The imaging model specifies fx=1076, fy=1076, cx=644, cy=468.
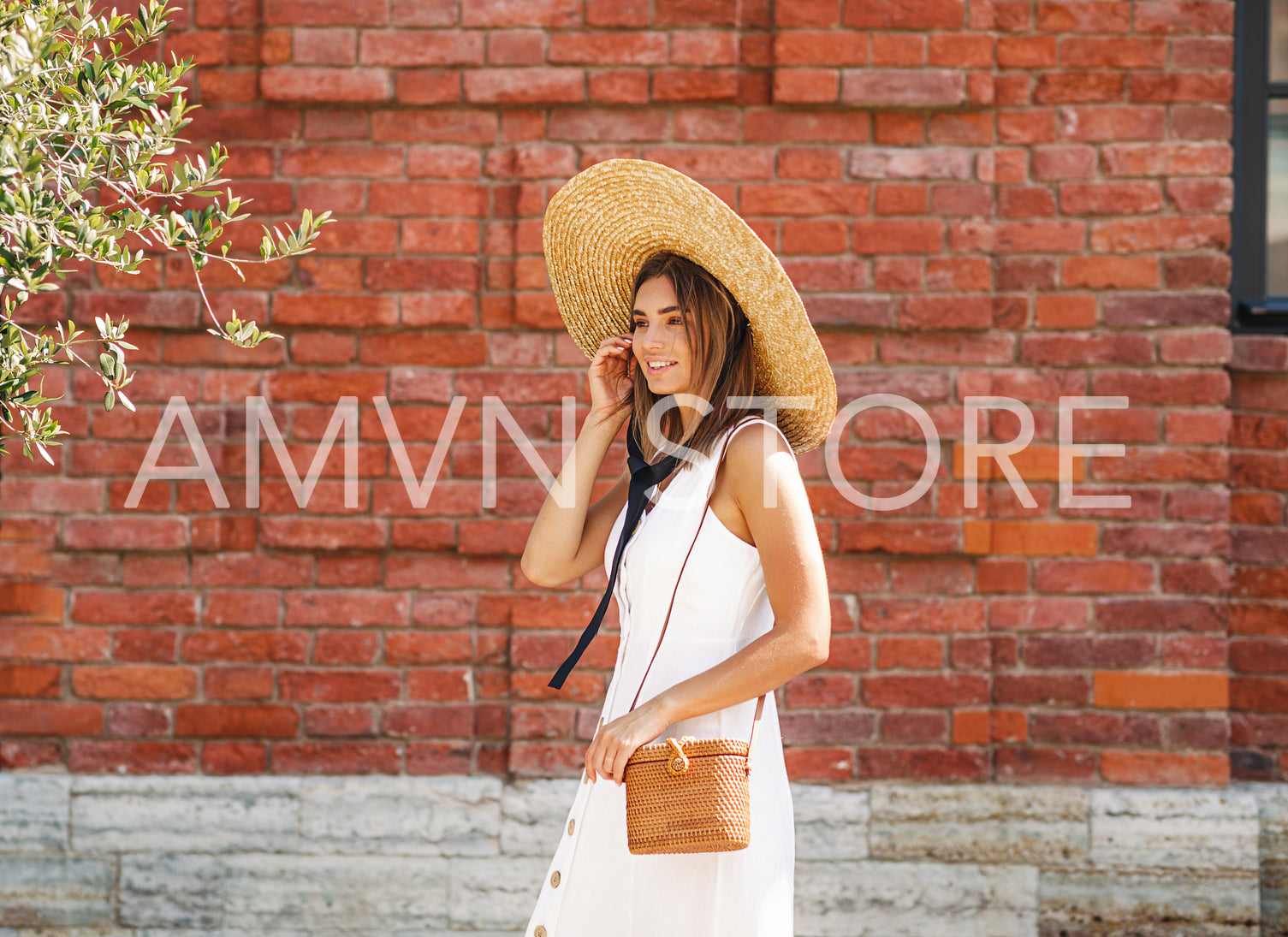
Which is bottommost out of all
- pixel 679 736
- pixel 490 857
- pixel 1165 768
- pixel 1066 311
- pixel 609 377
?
pixel 490 857

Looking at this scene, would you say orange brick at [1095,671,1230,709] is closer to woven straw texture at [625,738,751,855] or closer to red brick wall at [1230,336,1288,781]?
red brick wall at [1230,336,1288,781]

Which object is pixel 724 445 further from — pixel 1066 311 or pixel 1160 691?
pixel 1160 691

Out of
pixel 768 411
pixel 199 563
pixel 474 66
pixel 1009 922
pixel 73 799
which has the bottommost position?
pixel 1009 922

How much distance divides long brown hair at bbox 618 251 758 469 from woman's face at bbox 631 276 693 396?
1 cm

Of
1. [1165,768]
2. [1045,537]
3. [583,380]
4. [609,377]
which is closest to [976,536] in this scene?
[1045,537]

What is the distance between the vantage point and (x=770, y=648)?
1.76m

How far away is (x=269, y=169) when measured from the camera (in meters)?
3.28

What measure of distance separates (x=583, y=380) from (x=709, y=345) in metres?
1.27

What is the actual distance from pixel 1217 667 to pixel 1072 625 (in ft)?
1.45

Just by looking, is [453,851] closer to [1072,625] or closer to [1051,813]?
[1051,813]

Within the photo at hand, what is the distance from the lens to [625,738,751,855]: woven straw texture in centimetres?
168

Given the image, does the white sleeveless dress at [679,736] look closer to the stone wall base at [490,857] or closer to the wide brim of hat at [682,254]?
the wide brim of hat at [682,254]

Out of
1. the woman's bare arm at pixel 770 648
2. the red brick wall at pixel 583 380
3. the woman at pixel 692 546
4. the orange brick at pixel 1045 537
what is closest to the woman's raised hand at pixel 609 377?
the woman at pixel 692 546

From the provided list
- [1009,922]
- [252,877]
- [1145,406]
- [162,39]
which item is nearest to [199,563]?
[252,877]
